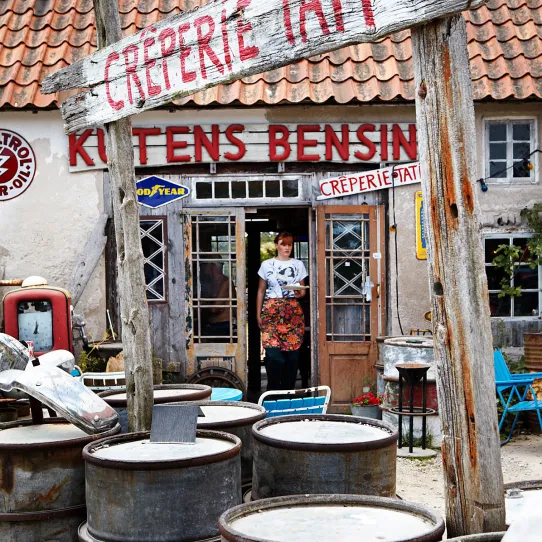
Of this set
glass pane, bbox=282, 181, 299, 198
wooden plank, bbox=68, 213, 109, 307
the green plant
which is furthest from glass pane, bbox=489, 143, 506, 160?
wooden plank, bbox=68, 213, 109, 307

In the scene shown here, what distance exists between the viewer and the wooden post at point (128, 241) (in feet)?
15.5

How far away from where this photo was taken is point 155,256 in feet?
31.6

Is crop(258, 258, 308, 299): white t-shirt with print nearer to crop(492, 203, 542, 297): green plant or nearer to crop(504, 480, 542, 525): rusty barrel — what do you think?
crop(492, 203, 542, 297): green plant

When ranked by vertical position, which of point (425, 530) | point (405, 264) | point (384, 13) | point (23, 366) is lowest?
point (425, 530)

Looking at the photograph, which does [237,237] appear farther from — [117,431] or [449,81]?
[449,81]

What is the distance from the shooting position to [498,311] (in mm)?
9633

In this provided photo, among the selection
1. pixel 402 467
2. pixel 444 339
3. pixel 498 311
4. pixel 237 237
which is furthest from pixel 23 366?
pixel 498 311

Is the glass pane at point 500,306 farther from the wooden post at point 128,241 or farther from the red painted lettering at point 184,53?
the red painted lettering at point 184,53

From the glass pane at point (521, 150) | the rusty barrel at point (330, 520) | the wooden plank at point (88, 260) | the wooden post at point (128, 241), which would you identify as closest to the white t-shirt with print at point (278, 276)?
the wooden plank at point (88, 260)

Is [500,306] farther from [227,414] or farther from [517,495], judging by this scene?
[517,495]

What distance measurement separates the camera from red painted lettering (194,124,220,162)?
31.2 ft

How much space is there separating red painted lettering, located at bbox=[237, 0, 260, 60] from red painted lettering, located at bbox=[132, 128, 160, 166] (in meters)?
5.92

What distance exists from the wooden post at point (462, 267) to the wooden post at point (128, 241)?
6.88ft

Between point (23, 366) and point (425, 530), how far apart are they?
2.57 m
